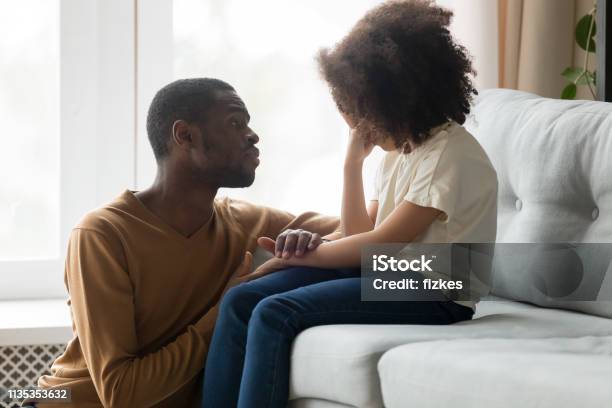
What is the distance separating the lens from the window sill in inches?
89.8

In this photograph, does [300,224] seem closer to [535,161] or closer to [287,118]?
[535,161]

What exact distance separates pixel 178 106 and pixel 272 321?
1.88 ft

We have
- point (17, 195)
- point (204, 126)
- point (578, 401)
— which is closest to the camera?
point (578, 401)

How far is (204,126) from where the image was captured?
1.91 metres

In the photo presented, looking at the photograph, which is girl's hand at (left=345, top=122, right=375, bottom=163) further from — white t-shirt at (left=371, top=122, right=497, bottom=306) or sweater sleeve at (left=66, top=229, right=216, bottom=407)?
sweater sleeve at (left=66, top=229, right=216, bottom=407)

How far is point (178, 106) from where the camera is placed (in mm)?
1925

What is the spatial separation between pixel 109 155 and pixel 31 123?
0.23 meters

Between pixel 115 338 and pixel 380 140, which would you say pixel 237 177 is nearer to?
pixel 380 140

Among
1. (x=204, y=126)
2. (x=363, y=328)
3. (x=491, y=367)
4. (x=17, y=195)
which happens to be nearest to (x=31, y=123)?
(x=17, y=195)

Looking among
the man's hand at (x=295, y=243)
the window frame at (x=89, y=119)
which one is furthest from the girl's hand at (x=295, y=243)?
the window frame at (x=89, y=119)

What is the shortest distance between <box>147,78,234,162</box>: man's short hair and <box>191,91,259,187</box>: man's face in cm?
2

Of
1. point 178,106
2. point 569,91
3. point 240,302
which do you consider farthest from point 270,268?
point 569,91

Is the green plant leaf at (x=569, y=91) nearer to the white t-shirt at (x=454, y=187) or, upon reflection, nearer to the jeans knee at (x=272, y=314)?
the white t-shirt at (x=454, y=187)

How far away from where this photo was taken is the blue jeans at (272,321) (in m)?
1.54
